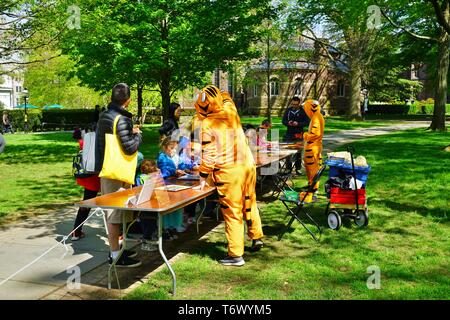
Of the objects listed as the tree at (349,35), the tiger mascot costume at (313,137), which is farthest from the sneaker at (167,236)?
the tree at (349,35)

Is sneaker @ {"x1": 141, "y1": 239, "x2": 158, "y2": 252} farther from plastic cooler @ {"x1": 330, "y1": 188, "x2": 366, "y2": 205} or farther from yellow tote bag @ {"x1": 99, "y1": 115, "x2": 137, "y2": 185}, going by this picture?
plastic cooler @ {"x1": 330, "y1": 188, "x2": 366, "y2": 205}

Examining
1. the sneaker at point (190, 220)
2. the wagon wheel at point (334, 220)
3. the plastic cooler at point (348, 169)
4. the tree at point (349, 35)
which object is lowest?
the sneaker at point (190, 220)

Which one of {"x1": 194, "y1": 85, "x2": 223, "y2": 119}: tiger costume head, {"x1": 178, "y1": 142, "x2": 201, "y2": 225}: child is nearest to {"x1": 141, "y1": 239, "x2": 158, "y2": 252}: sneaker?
{"x1": 178, "y1": 142, "x2": 201, "y2": 225}: child

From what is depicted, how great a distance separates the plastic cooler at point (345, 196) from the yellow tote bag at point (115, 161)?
345 centimetres

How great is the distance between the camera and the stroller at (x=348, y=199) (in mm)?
7016

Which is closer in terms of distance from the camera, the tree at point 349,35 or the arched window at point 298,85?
the tree at point 349,35

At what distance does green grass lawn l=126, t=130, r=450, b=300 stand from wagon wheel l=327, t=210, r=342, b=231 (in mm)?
94

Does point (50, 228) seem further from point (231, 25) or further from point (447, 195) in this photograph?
point (231, 25)

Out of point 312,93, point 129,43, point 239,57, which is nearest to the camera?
point 129,43

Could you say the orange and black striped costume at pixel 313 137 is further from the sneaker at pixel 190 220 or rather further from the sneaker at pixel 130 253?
the sneaker at pixel 130 253

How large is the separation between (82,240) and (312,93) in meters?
51.1
